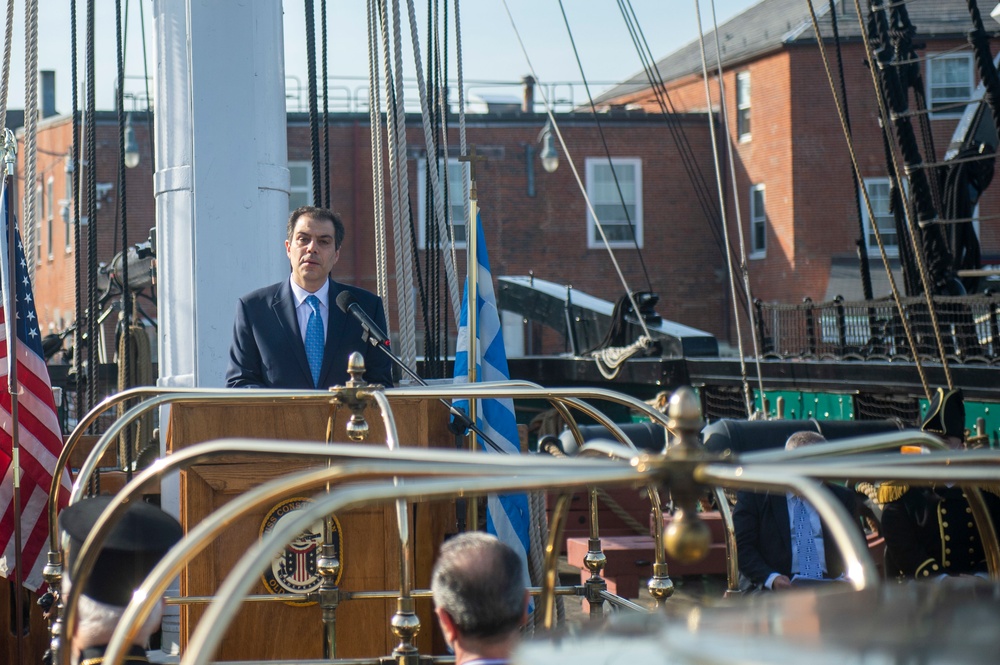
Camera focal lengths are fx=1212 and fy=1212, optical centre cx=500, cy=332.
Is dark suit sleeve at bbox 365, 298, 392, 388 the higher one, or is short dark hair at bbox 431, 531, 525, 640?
dark suit sleeve at bbox 365, 298, 392, 388

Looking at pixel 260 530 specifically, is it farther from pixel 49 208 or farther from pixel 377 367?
pixel 49 208

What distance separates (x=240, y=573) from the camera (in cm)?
150

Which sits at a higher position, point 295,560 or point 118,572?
point 118,572

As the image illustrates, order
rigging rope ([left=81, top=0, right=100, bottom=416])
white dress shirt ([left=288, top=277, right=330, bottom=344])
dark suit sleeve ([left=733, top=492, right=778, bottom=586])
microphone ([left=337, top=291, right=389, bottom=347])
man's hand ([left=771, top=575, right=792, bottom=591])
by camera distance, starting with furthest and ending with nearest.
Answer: rigging rope ([left=81, top=0, right=100, bottom=416]), dark suit sleeve ([left=733, top=492, right=778, bottom=586]), man's hand ([left=771, top=575, right=792, bottom=591]), white dress shirt ([left=288, top=277, right=330, bottom=344]), microphone ([left=337, top=291, right=389, bottom=347])

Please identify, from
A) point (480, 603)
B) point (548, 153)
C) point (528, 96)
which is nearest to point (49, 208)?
point (528, 96)

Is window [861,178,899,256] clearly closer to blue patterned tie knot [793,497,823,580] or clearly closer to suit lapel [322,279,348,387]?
blue patterned tie knot [793,497,823,580]

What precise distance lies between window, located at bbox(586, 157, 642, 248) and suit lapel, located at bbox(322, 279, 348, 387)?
73.0 ft

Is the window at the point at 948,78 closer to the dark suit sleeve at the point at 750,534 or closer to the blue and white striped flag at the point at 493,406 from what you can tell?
the dark suit sleeve at the point at 750,534

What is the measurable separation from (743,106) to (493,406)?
22.1 m

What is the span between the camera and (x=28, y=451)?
464 centimetres

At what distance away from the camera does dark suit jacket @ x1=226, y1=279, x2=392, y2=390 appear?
4090mm

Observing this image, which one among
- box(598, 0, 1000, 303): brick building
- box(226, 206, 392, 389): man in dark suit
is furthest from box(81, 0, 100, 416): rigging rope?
box(598, 0, 1000, 303): brick building

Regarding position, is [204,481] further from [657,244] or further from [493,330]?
[657,244]

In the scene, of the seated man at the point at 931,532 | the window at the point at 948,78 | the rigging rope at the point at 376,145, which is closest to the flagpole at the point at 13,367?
the rigging rope at the point at 376,145
